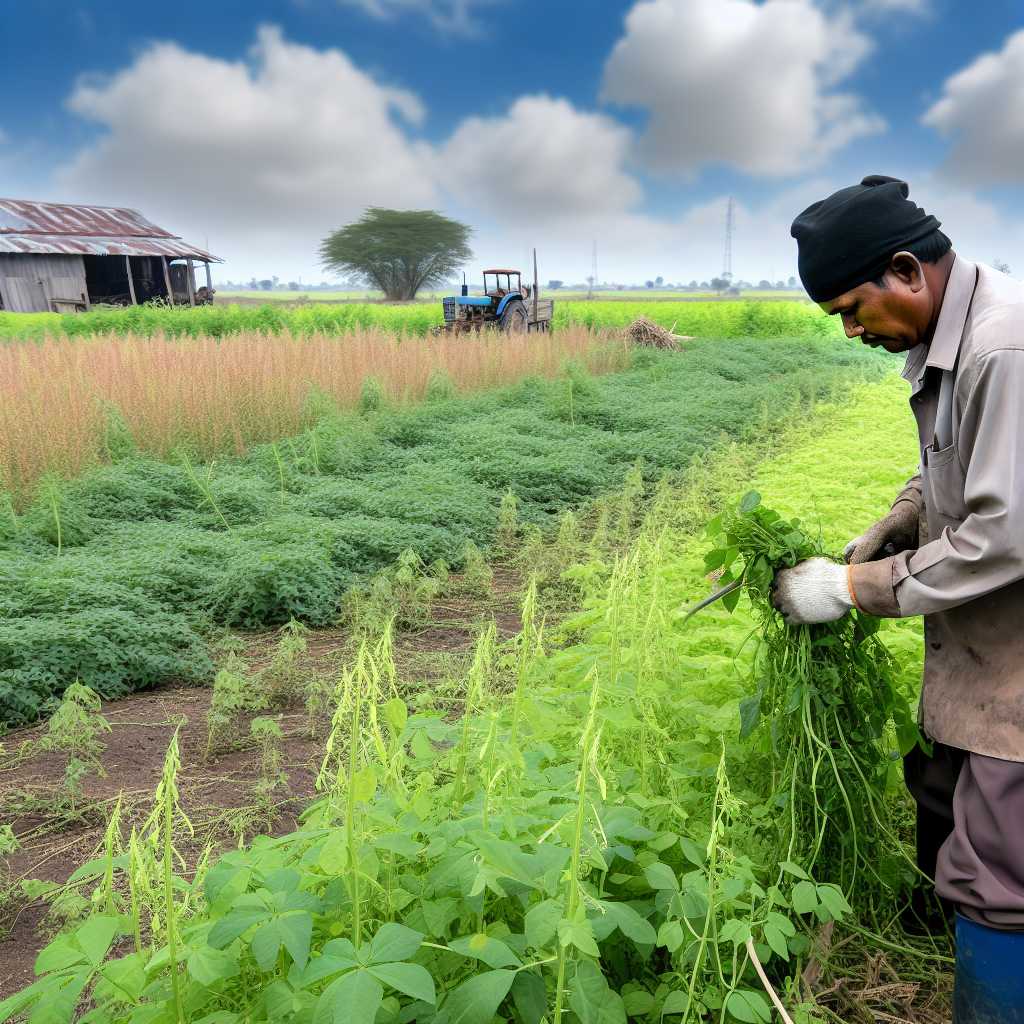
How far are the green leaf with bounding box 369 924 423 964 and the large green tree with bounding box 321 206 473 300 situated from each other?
75925mm

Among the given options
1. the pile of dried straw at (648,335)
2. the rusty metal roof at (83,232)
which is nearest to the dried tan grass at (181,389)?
the pile of dried straw at (648,335)

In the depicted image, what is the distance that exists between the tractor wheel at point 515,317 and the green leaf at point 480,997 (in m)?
20.7

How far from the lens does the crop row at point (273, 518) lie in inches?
173

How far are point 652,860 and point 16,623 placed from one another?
3.59m

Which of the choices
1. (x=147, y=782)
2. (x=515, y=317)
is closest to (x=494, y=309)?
(x=515, y=317)

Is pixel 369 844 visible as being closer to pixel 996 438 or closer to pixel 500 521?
pixel 996 438

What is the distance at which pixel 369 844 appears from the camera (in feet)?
5.01

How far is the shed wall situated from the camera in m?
26.5

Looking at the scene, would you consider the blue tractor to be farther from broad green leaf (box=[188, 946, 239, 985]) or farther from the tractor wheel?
broad green leaf (box=[188, 946, 239, 985])

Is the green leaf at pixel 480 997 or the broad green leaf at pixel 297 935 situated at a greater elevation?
the broad green leaf at pixel 297 935

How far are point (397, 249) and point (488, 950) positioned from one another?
7658 centimetres

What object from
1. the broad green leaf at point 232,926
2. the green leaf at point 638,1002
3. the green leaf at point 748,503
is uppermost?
the green leaf at point 748,503

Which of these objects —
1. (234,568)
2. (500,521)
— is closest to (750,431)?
(500,521)

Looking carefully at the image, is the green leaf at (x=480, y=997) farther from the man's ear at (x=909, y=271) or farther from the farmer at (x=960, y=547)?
the man's ear at (x=909, y=271)
